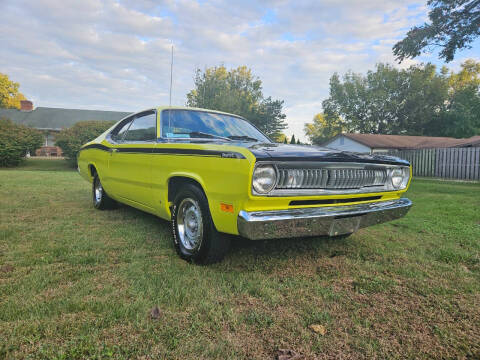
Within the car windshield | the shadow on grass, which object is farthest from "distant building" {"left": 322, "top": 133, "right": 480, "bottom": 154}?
the car windshield

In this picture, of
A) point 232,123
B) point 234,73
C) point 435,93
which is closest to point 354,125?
point 435,93

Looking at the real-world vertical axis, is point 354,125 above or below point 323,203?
above

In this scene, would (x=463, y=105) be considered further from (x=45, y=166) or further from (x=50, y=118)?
(x=50, y=118)

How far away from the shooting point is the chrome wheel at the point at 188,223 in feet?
9.12

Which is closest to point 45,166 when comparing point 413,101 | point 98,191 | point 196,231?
point 98,191

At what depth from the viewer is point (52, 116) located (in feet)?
107

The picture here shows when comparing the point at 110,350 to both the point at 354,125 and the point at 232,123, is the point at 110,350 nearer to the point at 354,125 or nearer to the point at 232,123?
the point at 232,123

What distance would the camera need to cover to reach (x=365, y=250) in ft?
10.8

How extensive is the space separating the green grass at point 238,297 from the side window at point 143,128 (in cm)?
121

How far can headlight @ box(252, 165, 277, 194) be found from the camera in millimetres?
2193

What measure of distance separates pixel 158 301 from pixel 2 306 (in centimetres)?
99

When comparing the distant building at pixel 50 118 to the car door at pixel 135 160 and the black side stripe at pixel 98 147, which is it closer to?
the black side stripe at pixel 98 147

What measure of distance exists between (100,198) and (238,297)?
149 inches

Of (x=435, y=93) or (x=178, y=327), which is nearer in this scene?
(x=178, y=327)
